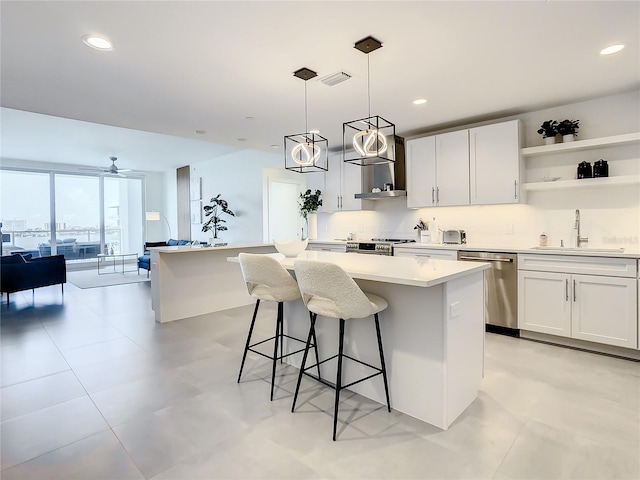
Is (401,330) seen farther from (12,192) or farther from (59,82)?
(12,192)

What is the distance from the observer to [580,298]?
3291 mm

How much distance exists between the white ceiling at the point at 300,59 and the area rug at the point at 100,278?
4478 millimetres

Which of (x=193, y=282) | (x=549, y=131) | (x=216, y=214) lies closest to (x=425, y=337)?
(x=549, y=131)

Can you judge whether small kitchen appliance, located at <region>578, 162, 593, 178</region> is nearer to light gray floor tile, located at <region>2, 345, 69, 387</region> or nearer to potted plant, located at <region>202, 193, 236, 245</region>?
light gray floor tile, located at <region>2, 345, 69, 387</region>

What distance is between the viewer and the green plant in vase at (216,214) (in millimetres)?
8164

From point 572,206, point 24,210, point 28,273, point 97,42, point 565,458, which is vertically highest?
point 97,42

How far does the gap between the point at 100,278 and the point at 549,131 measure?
8.88 metres

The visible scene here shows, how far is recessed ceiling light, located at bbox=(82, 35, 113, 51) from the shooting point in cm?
230

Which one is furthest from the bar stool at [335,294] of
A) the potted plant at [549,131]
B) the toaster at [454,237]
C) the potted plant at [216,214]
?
the potted plant at [216,214]

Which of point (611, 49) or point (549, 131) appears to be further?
point (549, 131)

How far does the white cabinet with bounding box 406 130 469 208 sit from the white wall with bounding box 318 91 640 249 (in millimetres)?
326

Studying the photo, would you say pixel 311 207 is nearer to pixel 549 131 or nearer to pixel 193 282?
pixel 193 282

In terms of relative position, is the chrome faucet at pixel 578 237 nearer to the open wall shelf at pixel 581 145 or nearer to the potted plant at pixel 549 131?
the open wall shelf at pixel 581 145

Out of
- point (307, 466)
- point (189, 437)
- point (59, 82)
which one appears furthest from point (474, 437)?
point (59, 82)
